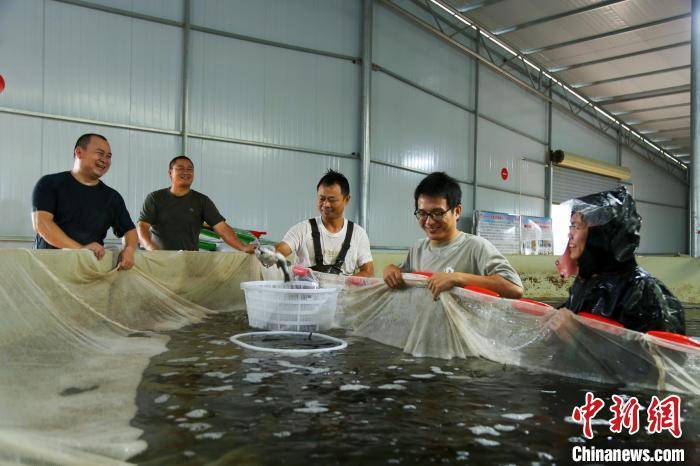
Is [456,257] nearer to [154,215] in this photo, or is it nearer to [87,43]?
[154,215]

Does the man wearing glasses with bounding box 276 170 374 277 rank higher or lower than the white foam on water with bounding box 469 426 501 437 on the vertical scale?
higher

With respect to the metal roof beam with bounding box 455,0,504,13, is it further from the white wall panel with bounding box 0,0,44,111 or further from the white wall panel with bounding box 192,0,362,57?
the white wall panel with bounding box 0,0,44,111

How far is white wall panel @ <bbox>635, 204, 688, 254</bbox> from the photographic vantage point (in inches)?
709

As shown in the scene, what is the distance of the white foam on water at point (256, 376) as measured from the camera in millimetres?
1828

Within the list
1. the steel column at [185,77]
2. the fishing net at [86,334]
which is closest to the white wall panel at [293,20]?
the steel column at [185,77]

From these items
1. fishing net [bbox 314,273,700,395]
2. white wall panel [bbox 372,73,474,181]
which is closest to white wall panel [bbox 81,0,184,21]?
white wall panel [bbox 372,73,474,181]

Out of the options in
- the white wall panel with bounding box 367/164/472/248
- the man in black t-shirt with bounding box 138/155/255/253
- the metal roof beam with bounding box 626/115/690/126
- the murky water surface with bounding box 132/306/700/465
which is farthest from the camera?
the metal roof beam with bounding box 626/115/690/126

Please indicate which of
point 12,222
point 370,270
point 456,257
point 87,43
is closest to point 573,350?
point 456,257

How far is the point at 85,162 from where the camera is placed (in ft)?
10.6

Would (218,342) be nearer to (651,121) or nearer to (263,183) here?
(263,183)

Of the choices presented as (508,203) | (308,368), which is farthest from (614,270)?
(508,203)

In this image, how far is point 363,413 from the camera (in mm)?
1509

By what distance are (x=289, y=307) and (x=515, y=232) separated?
→ 10.8m

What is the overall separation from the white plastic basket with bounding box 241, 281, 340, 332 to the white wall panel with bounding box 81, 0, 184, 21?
578cm
